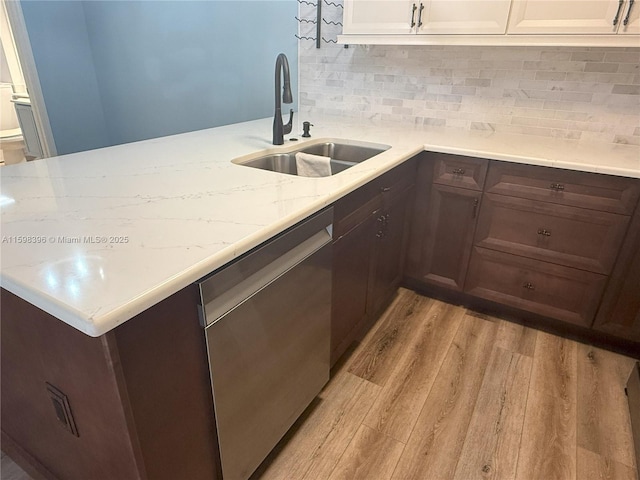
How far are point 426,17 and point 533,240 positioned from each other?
4.00ft

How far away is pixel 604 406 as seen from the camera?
1.68 metres

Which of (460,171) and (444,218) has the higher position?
(460,171)

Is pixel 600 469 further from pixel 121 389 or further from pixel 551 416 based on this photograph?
pixel 121 389

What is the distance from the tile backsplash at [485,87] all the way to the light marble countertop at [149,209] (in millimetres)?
190

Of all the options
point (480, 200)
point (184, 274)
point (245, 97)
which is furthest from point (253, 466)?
point (245, 97)

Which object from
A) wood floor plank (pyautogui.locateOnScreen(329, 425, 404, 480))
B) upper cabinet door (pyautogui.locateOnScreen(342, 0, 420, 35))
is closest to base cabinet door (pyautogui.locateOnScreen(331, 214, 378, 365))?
wood floor plank (pyautogui.locateOnScreen(329, 425, 404, 480))

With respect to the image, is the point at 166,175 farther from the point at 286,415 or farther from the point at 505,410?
the point at 505,410

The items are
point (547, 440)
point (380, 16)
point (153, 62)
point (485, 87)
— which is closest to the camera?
point (547, 440)

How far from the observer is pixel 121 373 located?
787 mm

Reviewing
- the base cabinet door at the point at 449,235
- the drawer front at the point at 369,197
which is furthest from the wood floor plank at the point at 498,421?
the drawer front at the point at 369,197

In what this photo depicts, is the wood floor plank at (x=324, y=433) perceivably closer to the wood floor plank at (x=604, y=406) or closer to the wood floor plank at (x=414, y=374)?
the wood floor plank at (x=414, y=374)

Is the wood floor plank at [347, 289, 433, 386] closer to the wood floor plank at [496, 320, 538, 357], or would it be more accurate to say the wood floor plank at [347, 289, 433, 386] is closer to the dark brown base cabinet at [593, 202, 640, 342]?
the wood floor plank at [496, 320, 538, 357]

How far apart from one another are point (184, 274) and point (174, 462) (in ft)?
1.65

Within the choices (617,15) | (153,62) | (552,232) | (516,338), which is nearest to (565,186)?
(552,232)
